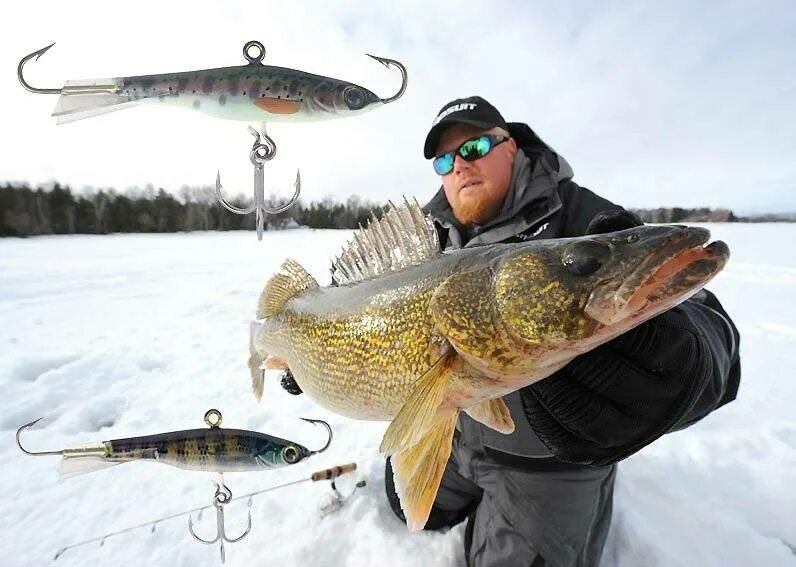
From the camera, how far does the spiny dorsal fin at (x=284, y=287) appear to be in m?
2.20

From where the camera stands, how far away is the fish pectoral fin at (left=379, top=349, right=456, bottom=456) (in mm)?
1124

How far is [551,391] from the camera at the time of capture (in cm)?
152

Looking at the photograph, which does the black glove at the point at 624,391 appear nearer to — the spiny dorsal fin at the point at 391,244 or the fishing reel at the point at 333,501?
the spiny dorsal fin at the point at 391,244

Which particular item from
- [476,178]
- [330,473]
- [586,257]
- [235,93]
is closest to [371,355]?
[586,257]

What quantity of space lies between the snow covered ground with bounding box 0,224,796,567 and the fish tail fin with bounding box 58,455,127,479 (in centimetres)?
156

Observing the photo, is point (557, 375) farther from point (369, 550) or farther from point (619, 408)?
point (369, 550)

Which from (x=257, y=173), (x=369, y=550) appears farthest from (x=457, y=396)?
(x=369, y=550)

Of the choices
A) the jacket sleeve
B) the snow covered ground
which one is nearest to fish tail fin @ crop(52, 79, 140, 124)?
the jacket sleeve

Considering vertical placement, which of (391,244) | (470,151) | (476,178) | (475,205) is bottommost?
(391,244)

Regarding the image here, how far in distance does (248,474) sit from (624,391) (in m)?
2.67

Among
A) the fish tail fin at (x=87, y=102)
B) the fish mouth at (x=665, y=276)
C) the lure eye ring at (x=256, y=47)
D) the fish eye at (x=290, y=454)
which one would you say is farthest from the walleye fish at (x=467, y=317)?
the fish tail fin at (x=87, y=102)

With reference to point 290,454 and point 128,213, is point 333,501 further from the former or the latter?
point 128,213

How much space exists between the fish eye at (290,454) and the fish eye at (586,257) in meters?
1.03

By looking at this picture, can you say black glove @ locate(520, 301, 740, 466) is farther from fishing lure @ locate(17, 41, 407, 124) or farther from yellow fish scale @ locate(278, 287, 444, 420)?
fishing lure @ locate(17, 41, 407, 124)
